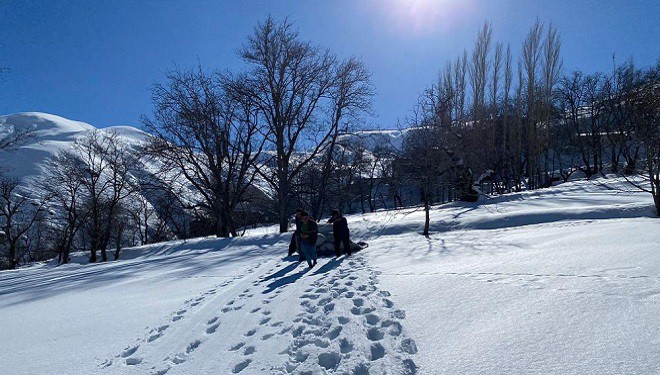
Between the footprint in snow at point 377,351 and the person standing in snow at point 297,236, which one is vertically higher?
the person standing in snow at point 297,236

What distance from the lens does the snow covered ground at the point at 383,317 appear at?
313cm

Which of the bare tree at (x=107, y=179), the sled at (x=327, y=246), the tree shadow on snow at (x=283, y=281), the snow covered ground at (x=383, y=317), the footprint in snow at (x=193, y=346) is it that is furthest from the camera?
the bare tree at (x=107, y=179)

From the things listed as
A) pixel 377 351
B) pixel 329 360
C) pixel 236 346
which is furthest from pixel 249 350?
pixel 377 351

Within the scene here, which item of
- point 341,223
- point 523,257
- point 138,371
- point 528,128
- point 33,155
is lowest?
point 138,371

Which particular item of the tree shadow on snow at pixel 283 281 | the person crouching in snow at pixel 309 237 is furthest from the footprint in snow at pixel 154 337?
the person crouching in snow at pixel 309 237

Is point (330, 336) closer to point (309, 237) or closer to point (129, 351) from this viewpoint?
point (129, 351)

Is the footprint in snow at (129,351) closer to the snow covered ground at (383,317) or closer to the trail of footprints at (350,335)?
the snow covered ground at (383,317)

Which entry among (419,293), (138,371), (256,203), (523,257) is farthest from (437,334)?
(256,203)

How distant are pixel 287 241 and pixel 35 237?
126ft

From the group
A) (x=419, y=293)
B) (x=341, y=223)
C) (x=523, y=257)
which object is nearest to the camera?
(x=419, y=293)

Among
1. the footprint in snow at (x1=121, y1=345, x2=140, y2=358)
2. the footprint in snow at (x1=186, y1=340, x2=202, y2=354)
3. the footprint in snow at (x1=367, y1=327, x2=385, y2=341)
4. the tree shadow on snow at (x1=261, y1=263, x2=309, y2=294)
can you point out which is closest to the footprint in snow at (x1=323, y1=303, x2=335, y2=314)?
the footprint in snow at (x1=367, y1=327, x2=385, y2=341)

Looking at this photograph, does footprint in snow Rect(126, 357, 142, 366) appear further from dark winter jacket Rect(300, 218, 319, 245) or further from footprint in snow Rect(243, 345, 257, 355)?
dark winter jacket Rect(300, 218, 319, 245)

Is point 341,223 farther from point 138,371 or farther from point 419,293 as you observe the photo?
point 138,371

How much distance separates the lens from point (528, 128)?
98.5 feet
